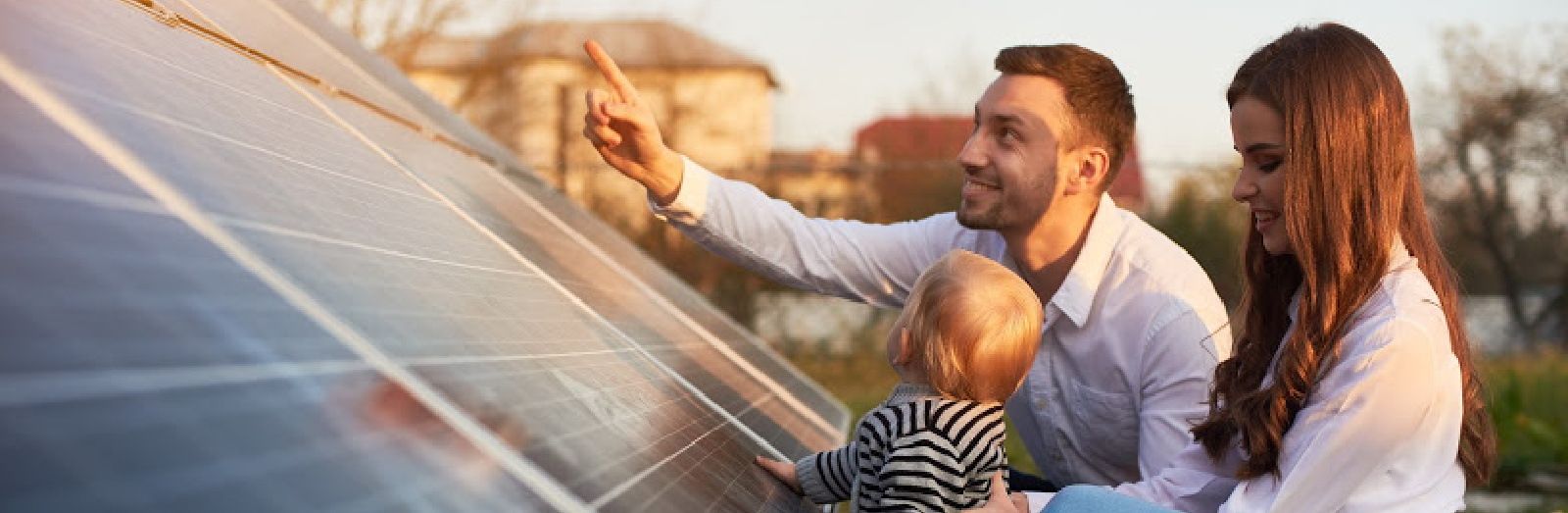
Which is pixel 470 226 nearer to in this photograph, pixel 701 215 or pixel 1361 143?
pixel 701 215

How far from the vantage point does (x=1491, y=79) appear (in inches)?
832

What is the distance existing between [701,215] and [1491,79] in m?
19.9

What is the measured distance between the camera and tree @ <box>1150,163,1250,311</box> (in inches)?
564

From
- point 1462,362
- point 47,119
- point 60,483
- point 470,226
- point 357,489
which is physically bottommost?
point 1462,362

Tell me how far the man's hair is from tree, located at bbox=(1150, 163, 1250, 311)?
1027cm

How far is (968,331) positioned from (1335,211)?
74cm

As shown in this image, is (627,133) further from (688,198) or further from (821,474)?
(821,474)

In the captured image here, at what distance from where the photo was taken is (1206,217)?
566 inches

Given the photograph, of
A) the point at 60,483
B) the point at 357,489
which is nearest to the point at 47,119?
the point at 357,489

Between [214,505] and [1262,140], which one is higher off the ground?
[214,505]

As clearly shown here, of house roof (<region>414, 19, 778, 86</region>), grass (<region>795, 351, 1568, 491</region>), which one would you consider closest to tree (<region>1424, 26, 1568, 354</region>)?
grass (<region>795, 351, 1568, 491</region>)

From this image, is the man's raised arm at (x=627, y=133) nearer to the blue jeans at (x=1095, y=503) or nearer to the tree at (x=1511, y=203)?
the blue jeans at (x=1095, y=503)

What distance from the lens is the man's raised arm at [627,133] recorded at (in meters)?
3.63

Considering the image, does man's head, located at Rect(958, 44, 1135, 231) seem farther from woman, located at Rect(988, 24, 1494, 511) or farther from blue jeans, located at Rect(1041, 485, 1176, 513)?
blue jeans, located at Rect(1041, 485, 1176, 513)
